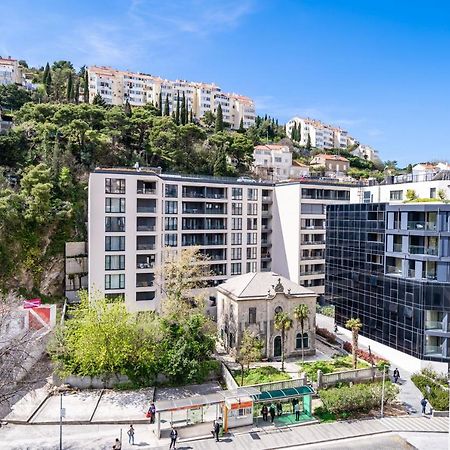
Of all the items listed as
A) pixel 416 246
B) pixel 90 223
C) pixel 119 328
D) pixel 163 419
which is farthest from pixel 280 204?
pixel 163 419

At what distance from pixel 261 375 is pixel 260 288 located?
964cm

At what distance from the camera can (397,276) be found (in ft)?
137

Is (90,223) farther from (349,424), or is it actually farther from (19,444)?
(349,424)

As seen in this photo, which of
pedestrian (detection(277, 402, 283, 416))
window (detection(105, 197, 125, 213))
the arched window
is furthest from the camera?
window (detection(105, 197, 125, 213))

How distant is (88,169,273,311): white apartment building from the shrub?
15695mm

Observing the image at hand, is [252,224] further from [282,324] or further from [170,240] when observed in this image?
[282,324]

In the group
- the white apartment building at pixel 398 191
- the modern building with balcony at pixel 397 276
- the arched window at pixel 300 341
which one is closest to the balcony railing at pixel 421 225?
the modern building with balcony at pixel 397 276

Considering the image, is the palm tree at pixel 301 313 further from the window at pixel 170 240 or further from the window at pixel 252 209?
the window at pixel 252 209

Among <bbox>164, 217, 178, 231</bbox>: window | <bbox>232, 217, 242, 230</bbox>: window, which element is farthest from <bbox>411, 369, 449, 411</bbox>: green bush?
<bbox>164, 217, 178, 231</bbox>: window

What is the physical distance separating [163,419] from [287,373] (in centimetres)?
1347

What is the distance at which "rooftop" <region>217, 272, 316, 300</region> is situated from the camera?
4219 centimetres

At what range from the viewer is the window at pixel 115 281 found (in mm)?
47375

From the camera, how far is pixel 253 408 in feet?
101

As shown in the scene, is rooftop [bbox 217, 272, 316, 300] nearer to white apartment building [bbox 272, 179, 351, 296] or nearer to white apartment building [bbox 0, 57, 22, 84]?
white apartment building [bbox 272, 179, 351, 296]
